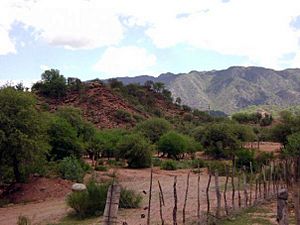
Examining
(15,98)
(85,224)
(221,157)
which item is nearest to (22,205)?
(15,98)

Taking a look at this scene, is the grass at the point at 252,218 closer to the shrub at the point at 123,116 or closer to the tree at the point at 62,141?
the tree at the point at 62,141

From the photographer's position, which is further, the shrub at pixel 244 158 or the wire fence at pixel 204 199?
the shrub at pixel 244 158

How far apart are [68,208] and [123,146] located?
910 inches

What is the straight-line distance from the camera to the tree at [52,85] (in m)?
82.9

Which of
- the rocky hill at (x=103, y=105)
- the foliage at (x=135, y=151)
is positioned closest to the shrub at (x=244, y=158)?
the foliage at (x=135, y=151)

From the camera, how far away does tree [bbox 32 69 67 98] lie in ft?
272

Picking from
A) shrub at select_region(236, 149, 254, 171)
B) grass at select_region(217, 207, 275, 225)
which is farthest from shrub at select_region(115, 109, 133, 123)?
grass at select_region(217, 207, 275, 225)

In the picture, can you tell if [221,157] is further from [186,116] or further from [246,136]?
[186,116]

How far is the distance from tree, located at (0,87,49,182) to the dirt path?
3206 mm

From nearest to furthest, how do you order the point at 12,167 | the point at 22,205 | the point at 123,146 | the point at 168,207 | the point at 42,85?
1. the point at 168,207
2. the point at 22,205
3. the point at 12,167
4. the point at 123,146
5. the point at 42,85

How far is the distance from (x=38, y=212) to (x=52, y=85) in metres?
63.9

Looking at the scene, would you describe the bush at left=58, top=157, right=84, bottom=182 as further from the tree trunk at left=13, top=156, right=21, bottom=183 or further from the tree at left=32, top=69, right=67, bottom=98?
the tree at left=32, top=69, right=67, bottom=98

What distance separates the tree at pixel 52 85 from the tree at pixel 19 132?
55.5m

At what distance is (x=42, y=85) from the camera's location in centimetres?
8369
